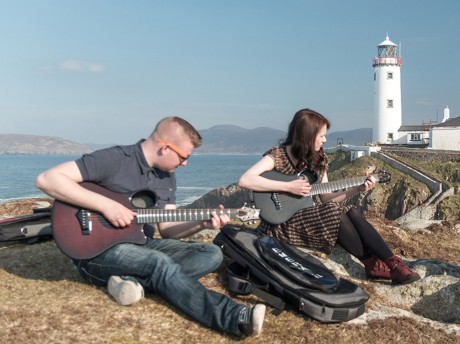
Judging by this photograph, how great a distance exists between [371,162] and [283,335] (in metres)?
66.3

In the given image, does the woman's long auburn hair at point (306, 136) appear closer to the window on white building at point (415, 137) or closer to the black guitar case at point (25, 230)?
the black guitar case at point (25, 230)

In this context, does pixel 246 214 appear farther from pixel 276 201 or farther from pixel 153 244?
pixel 153 244

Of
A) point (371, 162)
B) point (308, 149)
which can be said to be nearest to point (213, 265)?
point (308, 149)

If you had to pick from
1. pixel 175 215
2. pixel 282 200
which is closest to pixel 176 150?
pixel 175 215

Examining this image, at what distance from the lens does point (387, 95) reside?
284ft

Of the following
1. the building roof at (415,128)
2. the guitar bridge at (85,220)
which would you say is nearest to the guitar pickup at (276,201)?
the guitar bridge at (85,220)

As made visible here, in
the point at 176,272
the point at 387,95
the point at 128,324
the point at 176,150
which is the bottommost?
the point at 128,324

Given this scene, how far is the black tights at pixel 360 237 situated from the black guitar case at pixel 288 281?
3.56 ft

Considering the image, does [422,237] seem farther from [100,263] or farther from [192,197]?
[192,197]

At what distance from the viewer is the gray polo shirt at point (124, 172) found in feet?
18.9

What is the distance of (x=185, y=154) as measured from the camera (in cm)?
595

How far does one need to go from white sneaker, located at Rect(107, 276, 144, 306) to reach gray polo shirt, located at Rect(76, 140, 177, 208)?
40.4 inches

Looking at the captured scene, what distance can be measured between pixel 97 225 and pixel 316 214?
3.14m

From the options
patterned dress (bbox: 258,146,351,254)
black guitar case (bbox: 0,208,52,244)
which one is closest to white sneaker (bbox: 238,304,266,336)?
patterned dress (bbox: 258,146,351,254)
